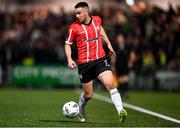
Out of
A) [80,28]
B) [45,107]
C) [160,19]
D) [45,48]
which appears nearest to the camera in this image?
[80,28]

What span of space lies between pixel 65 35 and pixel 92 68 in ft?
56.4

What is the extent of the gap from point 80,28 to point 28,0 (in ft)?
93.0

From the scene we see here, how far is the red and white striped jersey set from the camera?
43.3 ft

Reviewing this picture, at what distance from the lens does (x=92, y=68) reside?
43.7 feet

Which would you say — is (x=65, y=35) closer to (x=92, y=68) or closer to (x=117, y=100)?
(x=92, y=68)

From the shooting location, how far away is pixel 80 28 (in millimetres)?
13188

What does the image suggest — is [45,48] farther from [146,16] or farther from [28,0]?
[28,0]

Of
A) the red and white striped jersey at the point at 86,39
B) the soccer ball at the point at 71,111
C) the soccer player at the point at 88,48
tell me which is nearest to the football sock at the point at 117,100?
the soccer player at the point at 88,48

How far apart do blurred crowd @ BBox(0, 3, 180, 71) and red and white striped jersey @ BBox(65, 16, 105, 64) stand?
14585mm

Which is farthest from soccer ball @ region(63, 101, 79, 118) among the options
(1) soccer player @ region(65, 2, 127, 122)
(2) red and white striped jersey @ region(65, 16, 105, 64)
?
(2) red and white striped jersey @ region(65, 16, 105, 64)

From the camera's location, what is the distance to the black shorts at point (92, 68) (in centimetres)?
1322

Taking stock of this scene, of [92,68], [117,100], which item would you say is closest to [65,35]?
[92,68]

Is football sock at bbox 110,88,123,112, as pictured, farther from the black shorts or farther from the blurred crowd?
the blurred crowd

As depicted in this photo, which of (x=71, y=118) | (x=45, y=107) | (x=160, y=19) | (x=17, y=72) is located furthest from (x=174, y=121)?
(x=17, y=72)
